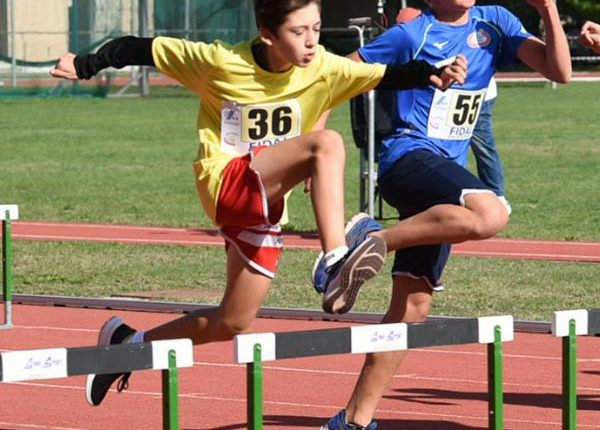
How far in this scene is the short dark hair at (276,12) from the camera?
22.1 ft

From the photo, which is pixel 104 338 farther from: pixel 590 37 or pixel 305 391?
pixel 590 37

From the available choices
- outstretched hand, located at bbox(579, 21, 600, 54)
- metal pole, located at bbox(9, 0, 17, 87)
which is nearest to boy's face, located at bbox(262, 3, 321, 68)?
outstretched hand, located at bbox(579, 21, 600, 54)

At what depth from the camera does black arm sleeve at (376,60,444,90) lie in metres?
6.94

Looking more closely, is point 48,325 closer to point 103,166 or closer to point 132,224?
point 132,224

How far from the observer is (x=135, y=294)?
12789 millimetres

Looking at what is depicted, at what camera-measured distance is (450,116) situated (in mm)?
7297

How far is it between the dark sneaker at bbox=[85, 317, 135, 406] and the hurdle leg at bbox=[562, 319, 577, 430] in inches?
77.2

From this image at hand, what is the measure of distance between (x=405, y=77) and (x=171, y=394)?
7.28ft

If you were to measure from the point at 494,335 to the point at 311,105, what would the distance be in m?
1.48

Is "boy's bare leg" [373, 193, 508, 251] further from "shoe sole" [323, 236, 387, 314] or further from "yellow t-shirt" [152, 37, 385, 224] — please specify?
"yellow t-shirt" [152, 37, 385, 224]

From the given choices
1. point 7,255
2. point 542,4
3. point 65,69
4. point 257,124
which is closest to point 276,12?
point 257,124

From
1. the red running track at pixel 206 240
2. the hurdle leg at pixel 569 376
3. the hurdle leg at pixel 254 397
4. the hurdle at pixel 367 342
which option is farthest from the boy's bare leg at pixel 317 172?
the red running track at pixel 206 240

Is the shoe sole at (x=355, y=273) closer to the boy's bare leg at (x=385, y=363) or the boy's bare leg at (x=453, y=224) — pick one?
the boy's bare leg at (x=453, y=224)

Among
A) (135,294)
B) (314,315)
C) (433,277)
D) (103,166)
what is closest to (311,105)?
(433,277)
